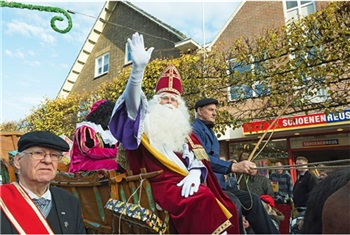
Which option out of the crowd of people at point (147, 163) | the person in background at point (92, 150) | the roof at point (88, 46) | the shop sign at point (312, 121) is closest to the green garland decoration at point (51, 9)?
the crowd of people at point (147, 163)

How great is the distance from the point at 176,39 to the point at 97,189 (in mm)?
9843

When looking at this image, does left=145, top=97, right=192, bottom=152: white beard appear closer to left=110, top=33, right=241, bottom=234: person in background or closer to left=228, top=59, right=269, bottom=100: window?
left=110, top=33, right=241, bottom=234: person in background

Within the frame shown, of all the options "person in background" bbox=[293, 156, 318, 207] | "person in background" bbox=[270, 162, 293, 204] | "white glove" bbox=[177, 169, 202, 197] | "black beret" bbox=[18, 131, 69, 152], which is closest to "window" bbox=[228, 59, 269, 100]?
"person in background" bbox=[270, 162, 293, 204]

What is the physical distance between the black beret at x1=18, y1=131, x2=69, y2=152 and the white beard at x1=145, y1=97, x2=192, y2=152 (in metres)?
0.91

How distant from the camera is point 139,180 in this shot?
8.08 feet

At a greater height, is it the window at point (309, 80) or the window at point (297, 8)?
the window at point (297, 8)

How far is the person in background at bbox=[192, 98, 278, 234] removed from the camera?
306 cm

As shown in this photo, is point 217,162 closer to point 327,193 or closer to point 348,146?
point 327,193

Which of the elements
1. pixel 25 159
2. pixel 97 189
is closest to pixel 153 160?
pixel 97 189

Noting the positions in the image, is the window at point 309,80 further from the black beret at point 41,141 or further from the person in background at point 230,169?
the black beret at point 41,141

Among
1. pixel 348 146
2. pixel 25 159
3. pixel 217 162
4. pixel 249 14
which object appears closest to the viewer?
pixel 25 159

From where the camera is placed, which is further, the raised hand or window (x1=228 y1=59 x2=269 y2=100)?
window (x1=228 y1=59 x2=269 y2=100)

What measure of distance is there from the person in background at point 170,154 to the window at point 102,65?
12837 mm

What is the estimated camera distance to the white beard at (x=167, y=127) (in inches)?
109
